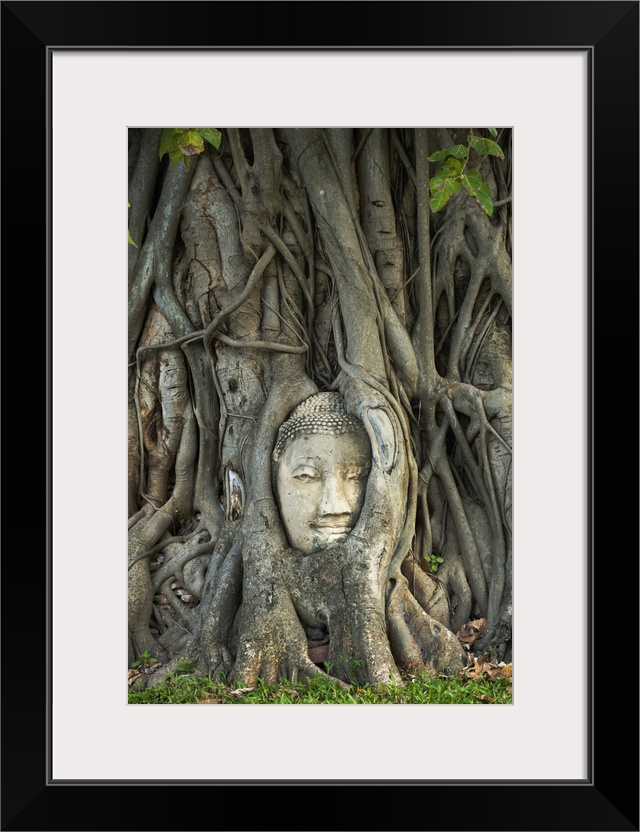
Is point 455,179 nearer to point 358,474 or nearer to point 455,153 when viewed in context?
point 455,153

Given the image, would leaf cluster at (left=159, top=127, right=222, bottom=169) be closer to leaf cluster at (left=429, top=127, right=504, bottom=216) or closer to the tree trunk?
the tree trunk

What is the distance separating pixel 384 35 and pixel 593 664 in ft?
6.64

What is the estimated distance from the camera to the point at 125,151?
8.10ft

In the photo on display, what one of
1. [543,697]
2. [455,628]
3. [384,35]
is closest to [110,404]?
[384,35]

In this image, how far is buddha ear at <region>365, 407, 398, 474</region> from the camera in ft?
11.0

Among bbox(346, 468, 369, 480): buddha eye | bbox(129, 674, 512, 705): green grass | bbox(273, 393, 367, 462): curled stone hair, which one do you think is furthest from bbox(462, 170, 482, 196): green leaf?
bbox(129, 674, 512, 705): green grass

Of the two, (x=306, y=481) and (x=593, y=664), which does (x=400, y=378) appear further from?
(x=593, y=664)

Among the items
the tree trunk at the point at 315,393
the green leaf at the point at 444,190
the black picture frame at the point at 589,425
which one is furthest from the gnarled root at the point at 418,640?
the green leaf at the point at 444,190

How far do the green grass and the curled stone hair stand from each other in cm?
103

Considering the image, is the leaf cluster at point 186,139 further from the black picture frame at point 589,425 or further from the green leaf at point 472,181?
the green leaf at point 472,181

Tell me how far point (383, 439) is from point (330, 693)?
112cm

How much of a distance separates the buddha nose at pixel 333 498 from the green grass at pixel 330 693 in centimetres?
73

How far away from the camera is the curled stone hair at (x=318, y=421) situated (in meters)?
3.44

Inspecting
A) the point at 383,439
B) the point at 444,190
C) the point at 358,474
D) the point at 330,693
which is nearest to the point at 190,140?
the point at 444,190
